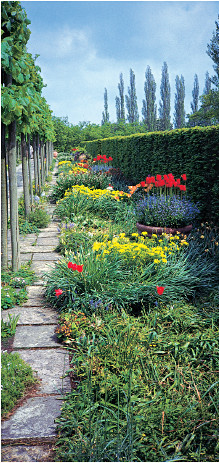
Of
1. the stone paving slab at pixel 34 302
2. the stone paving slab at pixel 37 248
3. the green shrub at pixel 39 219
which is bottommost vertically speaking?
the stone paving slab at pixel 34 302

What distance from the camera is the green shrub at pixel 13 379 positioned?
7.59 ft

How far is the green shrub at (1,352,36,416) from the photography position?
7.59ft

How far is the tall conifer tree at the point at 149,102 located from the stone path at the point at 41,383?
139 feet

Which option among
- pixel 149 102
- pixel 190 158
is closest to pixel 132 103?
pixel 149 102

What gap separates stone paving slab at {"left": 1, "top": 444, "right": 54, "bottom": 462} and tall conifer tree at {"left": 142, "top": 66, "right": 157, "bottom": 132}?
145 ft

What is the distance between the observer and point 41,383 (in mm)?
2541

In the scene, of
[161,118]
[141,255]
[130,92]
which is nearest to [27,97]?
[141,255]

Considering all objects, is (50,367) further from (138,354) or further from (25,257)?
(25,257)

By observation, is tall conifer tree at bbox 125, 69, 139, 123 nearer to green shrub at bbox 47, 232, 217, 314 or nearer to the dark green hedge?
the dark green hedge

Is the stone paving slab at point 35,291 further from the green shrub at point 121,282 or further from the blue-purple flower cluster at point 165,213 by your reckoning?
the blue-purple flower cluster at point 165,213

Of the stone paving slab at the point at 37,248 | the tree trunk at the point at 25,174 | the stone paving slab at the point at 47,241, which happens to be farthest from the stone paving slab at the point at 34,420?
the tree trunk at the point at 25,174

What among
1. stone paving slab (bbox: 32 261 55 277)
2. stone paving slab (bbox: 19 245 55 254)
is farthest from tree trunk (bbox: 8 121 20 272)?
stone paving slab (bbox: 19 245 55 254)

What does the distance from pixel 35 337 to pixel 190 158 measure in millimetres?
5309

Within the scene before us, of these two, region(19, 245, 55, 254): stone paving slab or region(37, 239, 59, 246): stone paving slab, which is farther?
region(37, 239, 59, 246): stone paving slab
